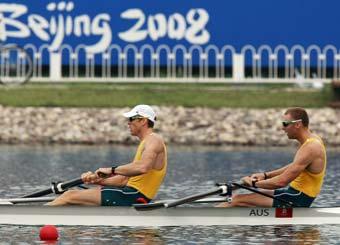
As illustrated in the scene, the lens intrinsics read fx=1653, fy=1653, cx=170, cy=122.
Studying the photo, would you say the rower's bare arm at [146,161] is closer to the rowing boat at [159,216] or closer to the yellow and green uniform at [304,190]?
the rowing boat at [159,216]

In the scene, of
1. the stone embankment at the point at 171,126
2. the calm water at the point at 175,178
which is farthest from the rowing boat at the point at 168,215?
the stone embankment at the point at 171,126

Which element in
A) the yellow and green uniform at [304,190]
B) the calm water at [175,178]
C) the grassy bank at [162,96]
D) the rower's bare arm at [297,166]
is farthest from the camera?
the grassy bank at [162,96]

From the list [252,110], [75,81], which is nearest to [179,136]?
[252,110]

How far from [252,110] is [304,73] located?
4.06 metres

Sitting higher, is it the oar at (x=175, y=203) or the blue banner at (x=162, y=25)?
the blue banner at (x=162, y=25)

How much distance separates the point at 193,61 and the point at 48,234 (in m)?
27.4

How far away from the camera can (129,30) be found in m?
50.2

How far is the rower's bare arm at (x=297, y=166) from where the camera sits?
79.5ft

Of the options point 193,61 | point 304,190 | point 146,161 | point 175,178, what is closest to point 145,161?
point 146,161

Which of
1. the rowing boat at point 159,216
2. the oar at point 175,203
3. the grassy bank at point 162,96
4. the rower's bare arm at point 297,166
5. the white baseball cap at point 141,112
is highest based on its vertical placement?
the grassy bank at point 162,96

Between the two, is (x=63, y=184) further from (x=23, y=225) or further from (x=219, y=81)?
(x=219, y=81)

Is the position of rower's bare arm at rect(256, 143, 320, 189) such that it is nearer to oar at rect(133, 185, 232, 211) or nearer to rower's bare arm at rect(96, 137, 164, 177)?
oar at rect(133, 185, 232, 211)

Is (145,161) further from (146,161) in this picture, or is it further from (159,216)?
(159,216)

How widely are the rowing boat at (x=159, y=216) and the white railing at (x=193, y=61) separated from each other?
83.7 ft
